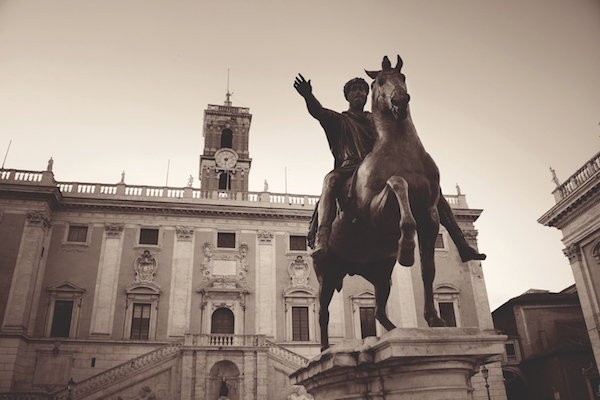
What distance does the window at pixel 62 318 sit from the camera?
26.4 m

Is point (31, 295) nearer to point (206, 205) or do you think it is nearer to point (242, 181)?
point (206, 205)

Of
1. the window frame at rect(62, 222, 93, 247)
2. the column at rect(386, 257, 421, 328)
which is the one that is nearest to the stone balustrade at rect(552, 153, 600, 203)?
the column at rect(386, 257, 421, 328)

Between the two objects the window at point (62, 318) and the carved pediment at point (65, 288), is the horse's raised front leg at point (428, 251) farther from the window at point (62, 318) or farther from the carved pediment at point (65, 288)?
the carved pediment at point (65, 288)

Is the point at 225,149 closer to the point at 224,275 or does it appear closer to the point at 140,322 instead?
the point at 224,275

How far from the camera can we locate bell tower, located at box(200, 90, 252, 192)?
42.1 m

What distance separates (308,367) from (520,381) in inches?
1536

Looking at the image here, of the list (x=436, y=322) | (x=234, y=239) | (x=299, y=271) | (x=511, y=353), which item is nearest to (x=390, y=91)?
(x=436, y=322)

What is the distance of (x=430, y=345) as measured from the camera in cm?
363

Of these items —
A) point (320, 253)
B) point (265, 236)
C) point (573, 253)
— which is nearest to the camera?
point (320, 253)

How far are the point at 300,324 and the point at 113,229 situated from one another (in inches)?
498

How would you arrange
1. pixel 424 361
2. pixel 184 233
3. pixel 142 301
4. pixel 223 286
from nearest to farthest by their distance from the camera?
pixel 424 361 < pixel 142 301 < pixel 223 286 < pixel 184 233

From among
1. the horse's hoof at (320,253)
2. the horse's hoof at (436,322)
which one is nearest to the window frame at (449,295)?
the horse's hoof at (320,253)

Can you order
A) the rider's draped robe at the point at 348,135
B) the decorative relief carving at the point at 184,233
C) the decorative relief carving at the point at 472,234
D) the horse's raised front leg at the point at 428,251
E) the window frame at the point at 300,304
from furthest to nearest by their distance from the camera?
the decorative relief carving at the point at 472,234 → the decorative relief carving at the point at 184,233 → the window frame at the point at 300,304 → the rider's draped robe at the point at 348,135 → the horse's raised front leg at the point at 428,251

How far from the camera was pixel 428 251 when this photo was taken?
4.41 meters
